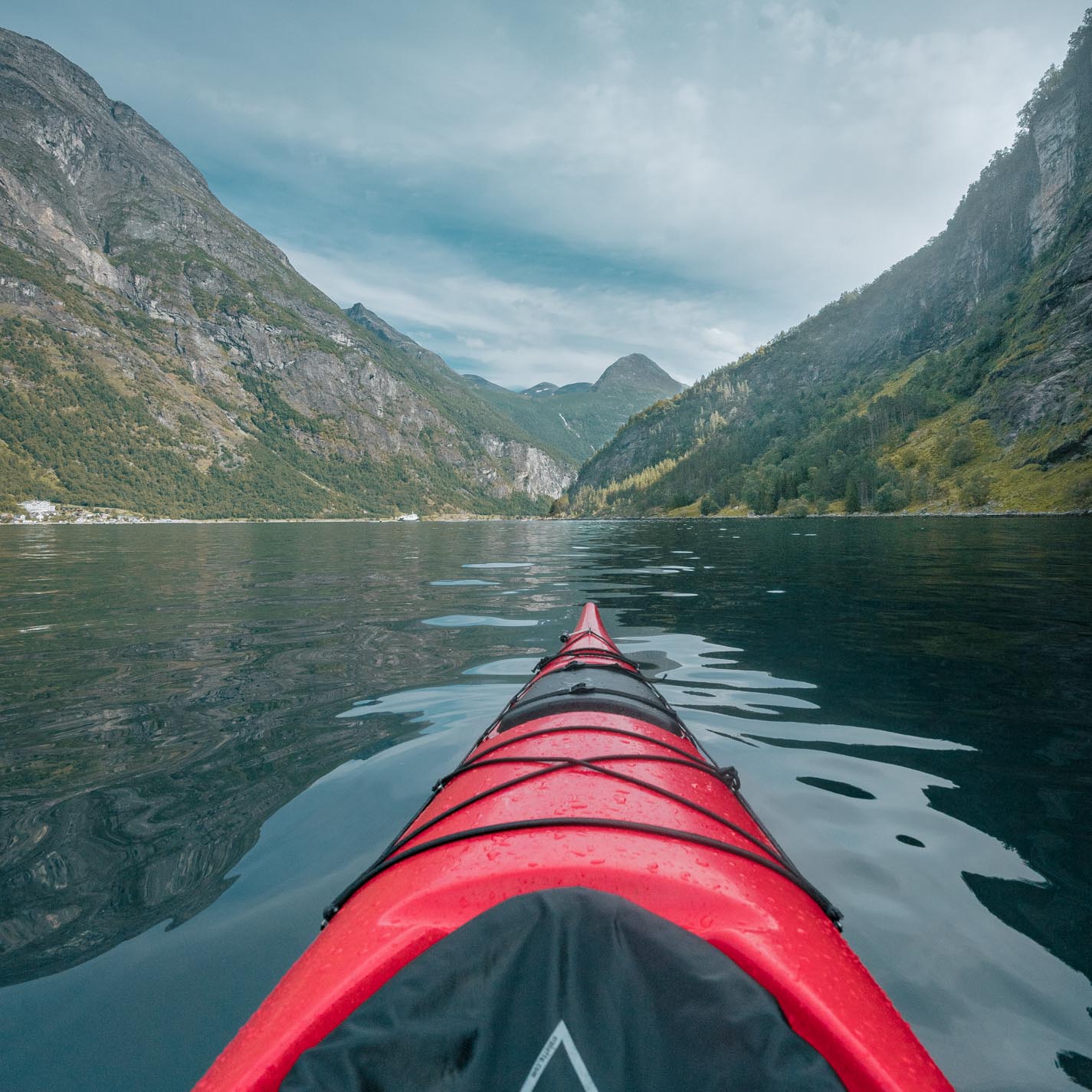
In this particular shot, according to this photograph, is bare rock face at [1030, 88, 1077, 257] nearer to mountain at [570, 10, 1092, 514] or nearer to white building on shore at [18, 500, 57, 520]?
mountain at [570, 10, 1092, 514]

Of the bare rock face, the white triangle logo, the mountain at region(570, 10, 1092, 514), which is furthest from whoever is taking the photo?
the bare rock face

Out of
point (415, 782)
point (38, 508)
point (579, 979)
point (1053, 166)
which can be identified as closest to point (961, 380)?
point (1053, 166)

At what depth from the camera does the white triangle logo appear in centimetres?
142

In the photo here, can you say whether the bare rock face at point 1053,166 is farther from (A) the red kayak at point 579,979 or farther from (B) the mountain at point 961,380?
(A) the red kayak at point 579,979

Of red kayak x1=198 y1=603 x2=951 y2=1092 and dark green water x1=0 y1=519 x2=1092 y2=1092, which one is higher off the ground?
red kayak x1=198 y1=603 x2=951 y2=1092

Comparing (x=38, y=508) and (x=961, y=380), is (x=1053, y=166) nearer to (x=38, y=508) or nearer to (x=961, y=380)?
(x=961, y=380)

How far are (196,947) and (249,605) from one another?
12480 mm

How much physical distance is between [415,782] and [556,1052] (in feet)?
13.8

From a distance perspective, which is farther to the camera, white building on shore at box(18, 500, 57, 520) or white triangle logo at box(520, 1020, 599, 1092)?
white building on shore at box(18, 500, 57, 520)

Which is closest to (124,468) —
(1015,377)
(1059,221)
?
(1015,377)

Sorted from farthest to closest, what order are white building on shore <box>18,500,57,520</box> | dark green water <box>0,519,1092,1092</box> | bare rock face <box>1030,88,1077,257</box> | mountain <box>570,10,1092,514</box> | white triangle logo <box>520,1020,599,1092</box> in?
1. white building on shore <box>18,500,57,520</box>
2. bare rock face <box>1030,88,1077,257</box>
3. mountain <box>570,10,1092,514</box>
4. dark green water <box>0,519,1092,1092</box>
5. white triangle logo <box>520,1020,599,1092</box>

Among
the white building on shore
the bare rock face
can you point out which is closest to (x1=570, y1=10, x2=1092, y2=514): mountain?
the bare rock face

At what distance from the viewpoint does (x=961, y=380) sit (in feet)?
365

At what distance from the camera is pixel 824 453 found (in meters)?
120
